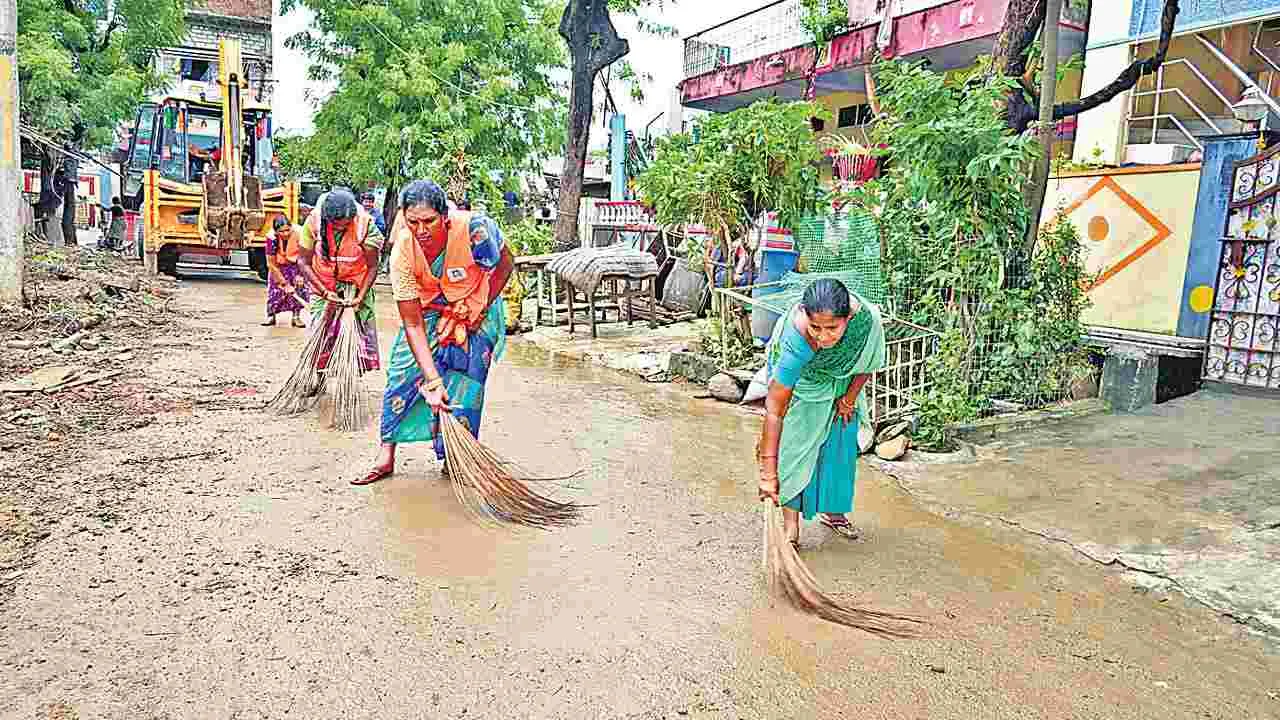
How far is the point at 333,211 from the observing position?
609cm

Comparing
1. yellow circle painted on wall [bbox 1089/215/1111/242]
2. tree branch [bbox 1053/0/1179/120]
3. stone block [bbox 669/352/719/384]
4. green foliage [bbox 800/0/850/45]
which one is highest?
green foliage [bbox 800/0/850/45]

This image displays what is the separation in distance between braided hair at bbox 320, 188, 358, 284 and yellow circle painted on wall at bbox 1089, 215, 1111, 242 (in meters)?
5.62

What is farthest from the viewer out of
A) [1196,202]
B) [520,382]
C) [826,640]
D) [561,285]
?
[561,285]

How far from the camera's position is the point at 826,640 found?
3.08 m

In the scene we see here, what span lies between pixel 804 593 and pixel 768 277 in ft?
17.6

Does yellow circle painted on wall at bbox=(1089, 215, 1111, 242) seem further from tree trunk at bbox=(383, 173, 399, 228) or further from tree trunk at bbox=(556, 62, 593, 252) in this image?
tree trunk at bbox=(383, 173, 399, 228)

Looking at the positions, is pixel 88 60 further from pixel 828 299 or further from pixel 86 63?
pixel 828 299

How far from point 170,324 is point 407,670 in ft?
27.9

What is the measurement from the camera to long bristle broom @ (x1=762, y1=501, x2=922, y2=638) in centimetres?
320

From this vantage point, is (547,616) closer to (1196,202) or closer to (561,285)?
(1196,202)

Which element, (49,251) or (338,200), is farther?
(49,251)

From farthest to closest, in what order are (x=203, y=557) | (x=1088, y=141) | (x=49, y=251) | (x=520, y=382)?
(x=49, y=251) → (x=1088, y=141) → (x=520, y=382) → (x=203, y=557)

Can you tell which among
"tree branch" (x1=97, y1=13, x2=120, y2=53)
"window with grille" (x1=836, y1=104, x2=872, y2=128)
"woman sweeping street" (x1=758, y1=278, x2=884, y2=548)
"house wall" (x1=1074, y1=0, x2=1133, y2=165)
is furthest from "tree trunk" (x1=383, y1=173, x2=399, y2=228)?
"woman sweeping street" (x1=758, y1=278, x2=884, y2=548)

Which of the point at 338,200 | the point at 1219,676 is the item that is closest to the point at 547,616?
the point at 1219,676
